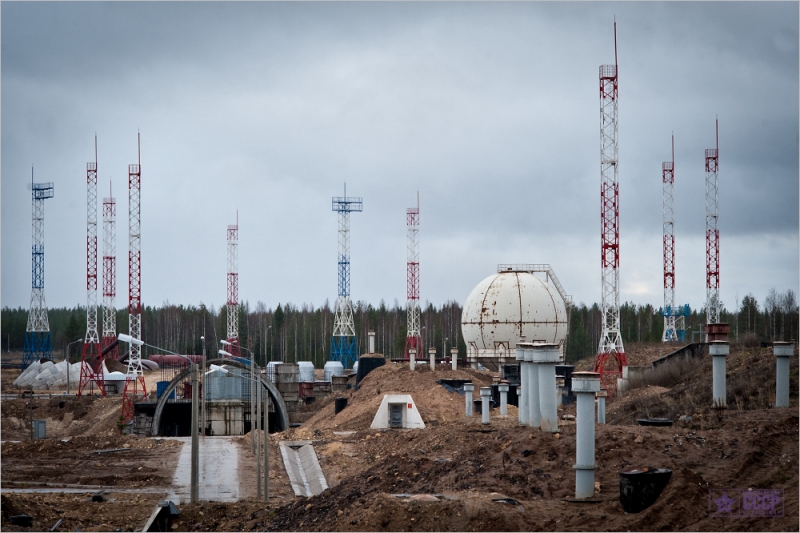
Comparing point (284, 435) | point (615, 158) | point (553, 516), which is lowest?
point (284, 435)

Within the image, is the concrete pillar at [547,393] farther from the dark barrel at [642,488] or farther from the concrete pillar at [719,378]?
the dark barrel at [642,488]

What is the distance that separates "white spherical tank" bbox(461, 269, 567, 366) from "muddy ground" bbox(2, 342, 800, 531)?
1690 centimetres

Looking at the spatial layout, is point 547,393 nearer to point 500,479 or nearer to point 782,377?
point 500,479

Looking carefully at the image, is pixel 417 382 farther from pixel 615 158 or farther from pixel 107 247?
pixel 107 247

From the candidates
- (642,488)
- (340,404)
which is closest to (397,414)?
(340,404)

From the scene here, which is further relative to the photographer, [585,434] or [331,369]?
[331,369]

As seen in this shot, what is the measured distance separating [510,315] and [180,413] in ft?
74.7

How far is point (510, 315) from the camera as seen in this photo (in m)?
50.8

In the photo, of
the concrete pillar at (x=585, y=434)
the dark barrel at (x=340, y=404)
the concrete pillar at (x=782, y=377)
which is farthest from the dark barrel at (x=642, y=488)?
the dark barrel at (x=340, y=404)

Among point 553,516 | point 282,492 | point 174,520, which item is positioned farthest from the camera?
point 282,492

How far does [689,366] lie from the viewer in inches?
1636

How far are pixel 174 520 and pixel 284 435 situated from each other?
20282 mm

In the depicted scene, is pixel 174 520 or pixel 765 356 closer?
pixel 174 520

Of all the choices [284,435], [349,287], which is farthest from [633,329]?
[284,435]
